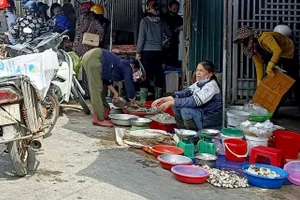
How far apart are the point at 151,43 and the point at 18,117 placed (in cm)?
512

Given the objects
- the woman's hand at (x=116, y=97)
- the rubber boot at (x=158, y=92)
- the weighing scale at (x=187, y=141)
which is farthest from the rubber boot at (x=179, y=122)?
the rubber boot at (x=158, y=92)

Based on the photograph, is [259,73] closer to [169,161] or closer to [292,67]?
[292,67]

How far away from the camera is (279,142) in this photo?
5.94m

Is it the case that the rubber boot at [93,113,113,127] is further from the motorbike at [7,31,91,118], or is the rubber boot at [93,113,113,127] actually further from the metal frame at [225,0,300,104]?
the metal frame at [225,0,300,104]

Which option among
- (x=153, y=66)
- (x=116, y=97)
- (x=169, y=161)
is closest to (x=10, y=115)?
(x=169, y=161)

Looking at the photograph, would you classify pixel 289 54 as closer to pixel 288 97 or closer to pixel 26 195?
pixel 288 97

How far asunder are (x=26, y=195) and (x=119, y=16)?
8.73m

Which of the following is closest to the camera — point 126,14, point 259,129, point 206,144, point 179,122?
point 206,144

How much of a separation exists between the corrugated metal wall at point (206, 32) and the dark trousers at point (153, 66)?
0.85m

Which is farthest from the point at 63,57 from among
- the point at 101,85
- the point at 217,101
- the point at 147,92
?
the point at 217,101

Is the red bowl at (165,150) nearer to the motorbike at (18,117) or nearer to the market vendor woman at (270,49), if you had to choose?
the motorbike at (18,117)

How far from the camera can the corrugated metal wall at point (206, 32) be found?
8.44m

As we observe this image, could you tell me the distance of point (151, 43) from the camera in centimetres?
944

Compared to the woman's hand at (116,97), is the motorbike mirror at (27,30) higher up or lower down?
higher up
